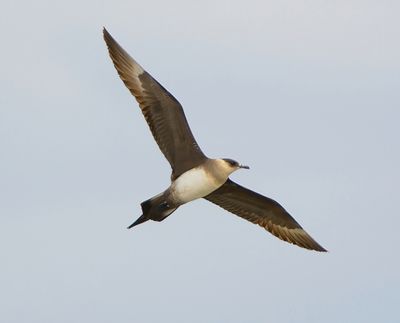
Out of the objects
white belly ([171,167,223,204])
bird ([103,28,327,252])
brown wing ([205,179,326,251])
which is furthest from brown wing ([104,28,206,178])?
brown wing ([205,179,326,251])

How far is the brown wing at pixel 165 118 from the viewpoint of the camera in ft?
59.3

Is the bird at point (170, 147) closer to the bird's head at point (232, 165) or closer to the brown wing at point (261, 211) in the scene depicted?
the bird's head at point (232, 165)

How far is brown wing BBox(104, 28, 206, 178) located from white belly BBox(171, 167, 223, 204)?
0.61 feet

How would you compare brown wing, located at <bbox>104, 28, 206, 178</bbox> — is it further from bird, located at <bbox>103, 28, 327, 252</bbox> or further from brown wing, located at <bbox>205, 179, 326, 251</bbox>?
brown wing, located at <bbox>205, 179, 326, 251</bbox>

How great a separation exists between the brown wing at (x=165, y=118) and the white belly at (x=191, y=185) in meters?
0.19

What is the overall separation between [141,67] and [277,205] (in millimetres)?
3054

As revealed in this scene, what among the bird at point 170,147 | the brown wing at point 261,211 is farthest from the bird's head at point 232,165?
the brown wing at point 261,211

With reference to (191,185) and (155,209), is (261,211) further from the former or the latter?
(155,209)

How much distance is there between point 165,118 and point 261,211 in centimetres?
242

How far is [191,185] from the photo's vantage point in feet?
59.1

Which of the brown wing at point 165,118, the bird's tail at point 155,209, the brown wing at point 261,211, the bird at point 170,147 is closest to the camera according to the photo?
the bird's tail at point 155,209

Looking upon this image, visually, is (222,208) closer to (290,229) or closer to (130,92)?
(290,229)

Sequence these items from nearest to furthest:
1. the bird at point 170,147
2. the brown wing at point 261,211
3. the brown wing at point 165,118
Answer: the bird at point 170,147 → the brown wing at point 165,118 → the brown wing at point 261,211

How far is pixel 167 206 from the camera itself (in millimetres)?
17844
